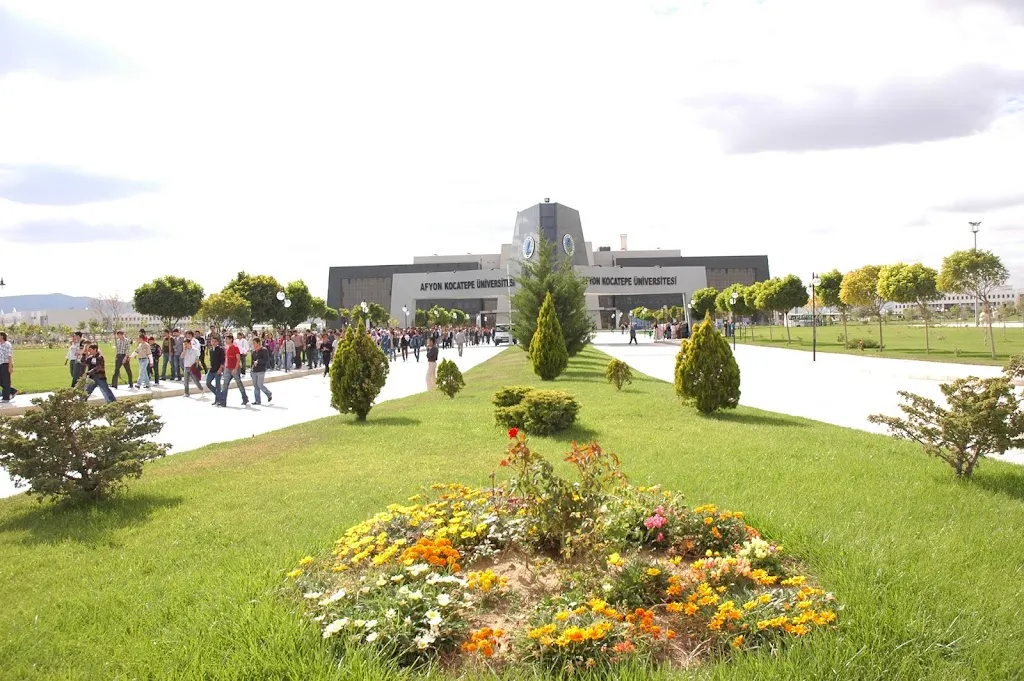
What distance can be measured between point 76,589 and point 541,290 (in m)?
19.2

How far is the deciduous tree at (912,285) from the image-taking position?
3027 centimetres

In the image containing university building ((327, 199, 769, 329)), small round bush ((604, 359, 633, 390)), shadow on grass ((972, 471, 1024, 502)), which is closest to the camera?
shadow on grass ((972, 471, 1024, 502))

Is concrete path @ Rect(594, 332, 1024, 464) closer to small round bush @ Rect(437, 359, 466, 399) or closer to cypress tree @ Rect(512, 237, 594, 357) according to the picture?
cypress tree @ Rect(512, 237, 594, 357)

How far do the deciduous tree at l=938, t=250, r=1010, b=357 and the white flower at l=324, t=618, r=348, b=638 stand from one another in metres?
28.4

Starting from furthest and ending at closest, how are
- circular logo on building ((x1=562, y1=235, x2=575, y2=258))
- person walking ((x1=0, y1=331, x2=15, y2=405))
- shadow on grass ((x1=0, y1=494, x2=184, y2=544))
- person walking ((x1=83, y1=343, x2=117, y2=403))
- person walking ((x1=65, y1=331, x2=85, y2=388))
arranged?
circular logo on building ((x1=562, y1=235, x2=575, y2=258)) → person walking ((x1=65, y1=331, x2=85, y2=388)) → person walking ((x1=0, y1=331, x2=15, y2=405)) → person walking ((x1=83, y1=343, x2=117, y2=403)) → shadow on grass ((x1=0, y1=494, x2=184, y2=544))

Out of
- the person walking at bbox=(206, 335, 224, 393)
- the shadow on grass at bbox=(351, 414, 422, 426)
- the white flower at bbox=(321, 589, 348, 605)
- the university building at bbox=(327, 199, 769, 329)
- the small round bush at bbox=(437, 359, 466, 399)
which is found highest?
the university building at bbox=(327, 199, 769, 329)

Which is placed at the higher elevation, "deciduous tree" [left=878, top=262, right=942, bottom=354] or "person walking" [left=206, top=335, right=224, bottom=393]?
"deciduous tree" [left=878, top=262, right=942, bottom=354]

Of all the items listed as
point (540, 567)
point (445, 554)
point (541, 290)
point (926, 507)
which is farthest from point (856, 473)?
point (541, 290)

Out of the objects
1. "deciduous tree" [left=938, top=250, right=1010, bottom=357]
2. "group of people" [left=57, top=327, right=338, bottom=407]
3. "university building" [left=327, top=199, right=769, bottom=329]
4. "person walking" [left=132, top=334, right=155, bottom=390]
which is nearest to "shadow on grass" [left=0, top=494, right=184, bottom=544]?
"group of people" [left=57, top=327, right=338, bottom=407]

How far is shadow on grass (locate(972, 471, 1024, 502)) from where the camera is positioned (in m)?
6.21

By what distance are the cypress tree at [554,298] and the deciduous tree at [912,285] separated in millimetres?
15325

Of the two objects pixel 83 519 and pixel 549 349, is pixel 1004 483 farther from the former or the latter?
pixel 549 349

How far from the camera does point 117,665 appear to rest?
11.5 ft

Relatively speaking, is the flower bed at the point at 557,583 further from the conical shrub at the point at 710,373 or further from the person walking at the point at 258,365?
the person walking at the point at 258,365
